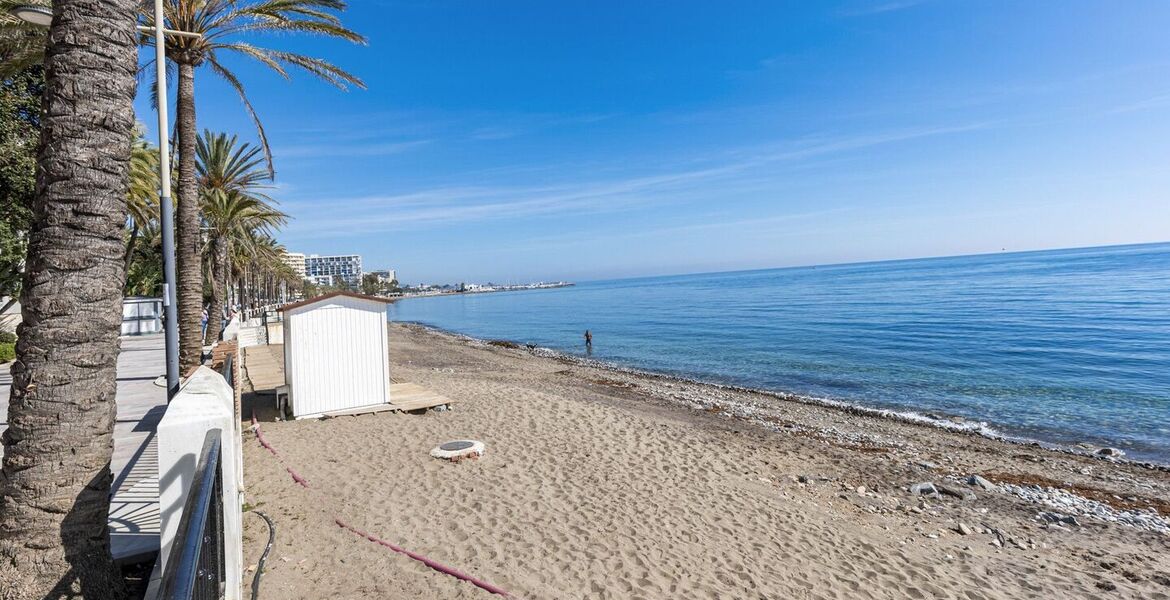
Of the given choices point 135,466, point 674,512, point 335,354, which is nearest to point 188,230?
point 335,354

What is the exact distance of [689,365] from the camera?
27.2m

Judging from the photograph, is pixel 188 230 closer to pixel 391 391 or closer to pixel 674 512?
pixel 391 391

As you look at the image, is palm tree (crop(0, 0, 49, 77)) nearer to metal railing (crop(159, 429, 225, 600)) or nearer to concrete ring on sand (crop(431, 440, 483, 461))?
concrete ring on sand (crop(431, 440, 483, 461))

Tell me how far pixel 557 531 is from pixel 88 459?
451cm

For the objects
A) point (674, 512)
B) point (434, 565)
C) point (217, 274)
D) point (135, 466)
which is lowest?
point (674, 512)

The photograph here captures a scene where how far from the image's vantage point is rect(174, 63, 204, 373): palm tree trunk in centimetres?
1007

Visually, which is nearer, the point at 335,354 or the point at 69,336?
the point at 69,336

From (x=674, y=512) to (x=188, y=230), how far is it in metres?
10.1

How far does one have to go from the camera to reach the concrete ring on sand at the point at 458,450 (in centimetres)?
858

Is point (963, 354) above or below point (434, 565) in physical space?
below

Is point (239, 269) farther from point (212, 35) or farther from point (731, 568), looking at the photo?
point (731, 568)

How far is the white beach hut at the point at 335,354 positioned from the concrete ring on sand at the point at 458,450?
3032 mm

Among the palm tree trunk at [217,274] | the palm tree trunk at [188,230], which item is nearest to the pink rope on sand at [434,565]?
the palm tree trunk at [188,230]

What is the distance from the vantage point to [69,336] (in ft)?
9.73
